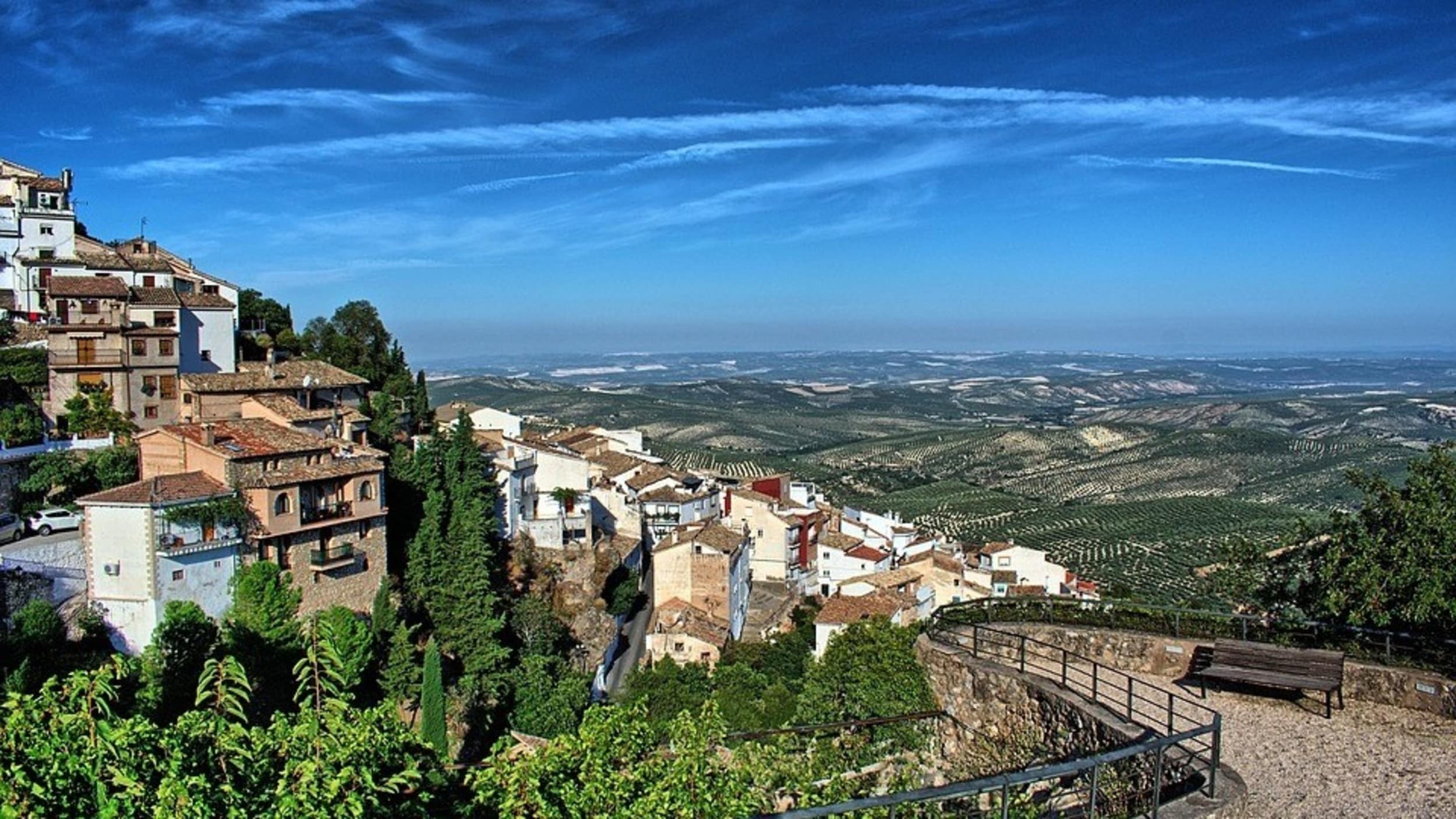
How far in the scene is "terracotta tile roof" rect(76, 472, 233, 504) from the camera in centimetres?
2152

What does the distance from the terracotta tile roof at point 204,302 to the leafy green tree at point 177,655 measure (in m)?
15.4

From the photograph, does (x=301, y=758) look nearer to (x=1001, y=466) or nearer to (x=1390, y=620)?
(x=1390, y=620)

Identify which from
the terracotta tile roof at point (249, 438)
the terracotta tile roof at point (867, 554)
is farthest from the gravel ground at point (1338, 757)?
the terracotta tile roof at point (867, 554)

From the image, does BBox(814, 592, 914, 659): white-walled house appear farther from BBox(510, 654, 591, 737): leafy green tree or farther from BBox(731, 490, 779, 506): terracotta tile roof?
BBox(510, 654, 591, 737): leafy green tree

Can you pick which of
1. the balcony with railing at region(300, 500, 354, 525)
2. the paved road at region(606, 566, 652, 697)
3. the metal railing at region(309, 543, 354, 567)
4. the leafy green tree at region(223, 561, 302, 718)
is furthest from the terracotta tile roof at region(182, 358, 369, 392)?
the paved road at region(606, 566, 652, 697)

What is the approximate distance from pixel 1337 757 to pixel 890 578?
1436 inches

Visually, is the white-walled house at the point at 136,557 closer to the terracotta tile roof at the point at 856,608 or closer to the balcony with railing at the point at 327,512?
the balcony with railing at the point at 327,512

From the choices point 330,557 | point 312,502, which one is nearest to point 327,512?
point 312,502

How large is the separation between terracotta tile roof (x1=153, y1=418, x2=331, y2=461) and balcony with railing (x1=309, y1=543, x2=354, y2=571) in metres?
2.81

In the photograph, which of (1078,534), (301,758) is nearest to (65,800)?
(301,758)

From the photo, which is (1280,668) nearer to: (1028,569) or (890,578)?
(890,578)

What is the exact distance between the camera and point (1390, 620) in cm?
1383

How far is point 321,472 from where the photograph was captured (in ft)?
83.8

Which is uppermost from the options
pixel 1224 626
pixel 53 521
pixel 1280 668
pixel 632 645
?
pixel 1280 668
